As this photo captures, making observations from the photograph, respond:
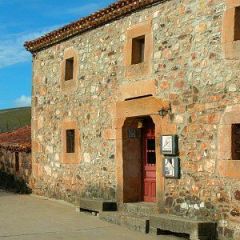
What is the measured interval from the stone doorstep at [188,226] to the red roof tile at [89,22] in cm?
464

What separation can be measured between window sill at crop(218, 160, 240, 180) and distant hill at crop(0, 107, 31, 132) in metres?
43.3

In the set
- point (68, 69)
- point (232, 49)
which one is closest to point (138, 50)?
point (232, 49)

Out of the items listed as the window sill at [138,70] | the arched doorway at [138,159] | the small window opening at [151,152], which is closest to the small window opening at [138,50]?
the window sill at [138,70]

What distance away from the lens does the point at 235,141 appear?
9.45 m

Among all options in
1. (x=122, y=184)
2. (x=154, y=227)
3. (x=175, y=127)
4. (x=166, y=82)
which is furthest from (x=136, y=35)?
(x=154, y=227)

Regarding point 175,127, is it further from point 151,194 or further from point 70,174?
point 70,174

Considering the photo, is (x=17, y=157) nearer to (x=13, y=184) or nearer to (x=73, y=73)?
(x=13, y=184)

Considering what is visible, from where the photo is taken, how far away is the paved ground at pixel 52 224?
10.1m

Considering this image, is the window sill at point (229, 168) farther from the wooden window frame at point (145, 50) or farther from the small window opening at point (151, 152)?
the wooden window frame at point (145, 50)

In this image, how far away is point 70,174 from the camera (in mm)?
14555

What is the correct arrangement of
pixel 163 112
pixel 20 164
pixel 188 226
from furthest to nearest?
pixel 20 164 < pixel 163 112 < pixel 188 226

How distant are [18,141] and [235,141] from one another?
1215cm

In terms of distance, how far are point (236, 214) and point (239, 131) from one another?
4.84 ft

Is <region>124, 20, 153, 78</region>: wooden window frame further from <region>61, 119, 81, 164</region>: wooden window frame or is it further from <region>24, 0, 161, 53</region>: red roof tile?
<region>61, 119, 81, 164</region>: wooden window frame
